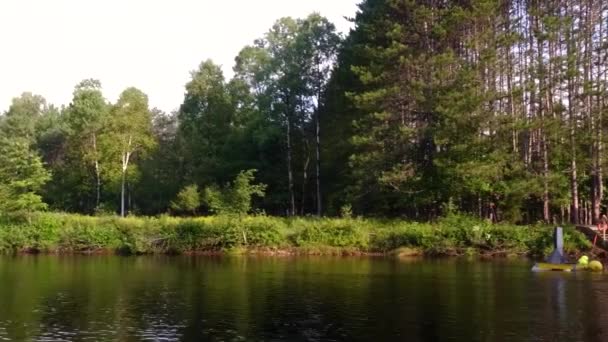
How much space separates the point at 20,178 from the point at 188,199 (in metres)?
12.7

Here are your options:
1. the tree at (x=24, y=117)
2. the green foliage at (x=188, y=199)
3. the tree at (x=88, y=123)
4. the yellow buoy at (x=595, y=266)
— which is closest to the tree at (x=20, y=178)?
the green foliage at (x=188, y=199)

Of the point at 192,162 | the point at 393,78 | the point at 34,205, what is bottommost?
the point at 34,205

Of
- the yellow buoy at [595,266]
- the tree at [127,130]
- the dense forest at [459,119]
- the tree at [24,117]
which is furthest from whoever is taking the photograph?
the tree at [24,117]

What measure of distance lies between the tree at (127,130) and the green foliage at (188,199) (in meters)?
8.85

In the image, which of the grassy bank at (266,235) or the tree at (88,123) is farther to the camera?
the tree at (88,123)

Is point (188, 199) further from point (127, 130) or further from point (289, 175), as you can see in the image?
point (127, 130)

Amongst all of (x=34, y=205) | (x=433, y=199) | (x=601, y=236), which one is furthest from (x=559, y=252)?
(x=34, y=205)

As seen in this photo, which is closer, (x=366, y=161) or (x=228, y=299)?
(x=228, y=299)

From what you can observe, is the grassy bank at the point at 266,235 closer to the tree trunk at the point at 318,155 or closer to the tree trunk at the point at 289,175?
the tree trunk at the point at 318,155

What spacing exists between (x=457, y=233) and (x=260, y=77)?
26.7 m

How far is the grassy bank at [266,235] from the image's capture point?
4184cm

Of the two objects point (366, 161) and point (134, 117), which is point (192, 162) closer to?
point (134, 117)

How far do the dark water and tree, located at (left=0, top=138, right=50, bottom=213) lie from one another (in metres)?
13.7

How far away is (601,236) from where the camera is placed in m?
39.2
